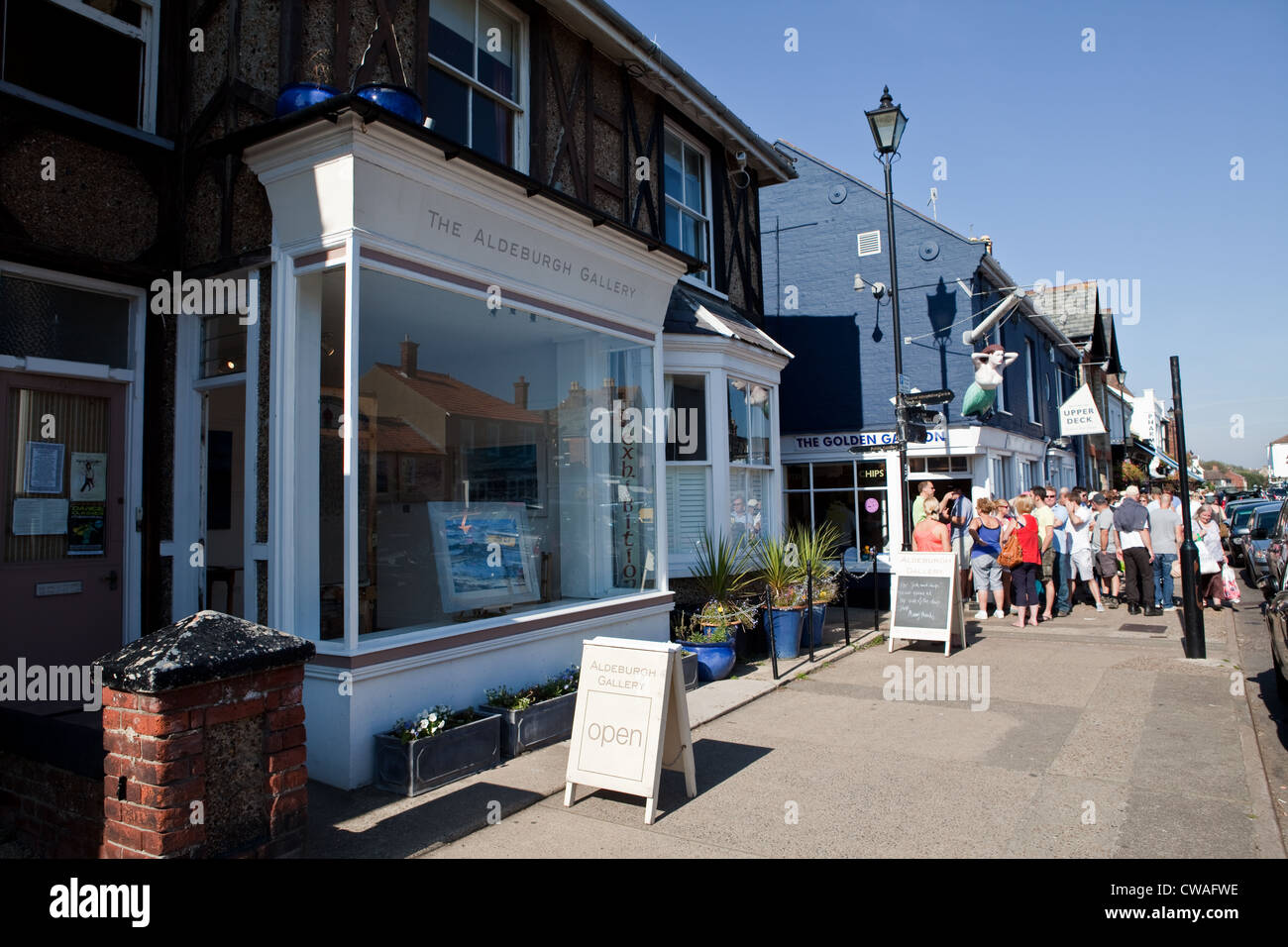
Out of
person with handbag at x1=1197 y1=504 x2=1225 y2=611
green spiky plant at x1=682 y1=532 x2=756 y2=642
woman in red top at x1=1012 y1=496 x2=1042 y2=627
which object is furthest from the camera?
person with handbag at x1=1197 y1=504 x2=1225 y2=611

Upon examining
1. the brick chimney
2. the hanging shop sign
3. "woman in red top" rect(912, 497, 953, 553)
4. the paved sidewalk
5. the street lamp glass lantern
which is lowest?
the paved sidewalk

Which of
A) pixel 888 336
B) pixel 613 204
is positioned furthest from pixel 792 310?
pixel 613 204

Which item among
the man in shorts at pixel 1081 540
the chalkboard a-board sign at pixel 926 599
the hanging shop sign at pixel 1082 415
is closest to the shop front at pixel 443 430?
the chalkboard a-board sign at pixel 926 599

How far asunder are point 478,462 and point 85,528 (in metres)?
3.01

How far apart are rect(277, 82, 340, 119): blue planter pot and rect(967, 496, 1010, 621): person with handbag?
909 cm

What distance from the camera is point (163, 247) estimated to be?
20.6 ft

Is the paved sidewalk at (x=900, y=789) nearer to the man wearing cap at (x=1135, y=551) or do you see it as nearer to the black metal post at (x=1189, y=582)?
the black metal post at (x=1189, y=582)

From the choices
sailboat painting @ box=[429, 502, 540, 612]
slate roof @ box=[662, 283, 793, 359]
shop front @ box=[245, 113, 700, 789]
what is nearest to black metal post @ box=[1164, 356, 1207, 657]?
slate roof @ box=[662, 283, 793, 359]

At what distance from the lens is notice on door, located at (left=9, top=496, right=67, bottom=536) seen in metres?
5.55

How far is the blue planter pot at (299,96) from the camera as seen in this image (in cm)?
537

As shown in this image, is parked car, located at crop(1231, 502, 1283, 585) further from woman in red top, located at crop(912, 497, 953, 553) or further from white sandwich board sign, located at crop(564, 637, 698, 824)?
white sandwich board sign, located at crop(564, 637, 698, 824)

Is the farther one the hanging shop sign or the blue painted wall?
the hanging shop sign

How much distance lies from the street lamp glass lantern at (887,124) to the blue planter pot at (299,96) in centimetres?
800
